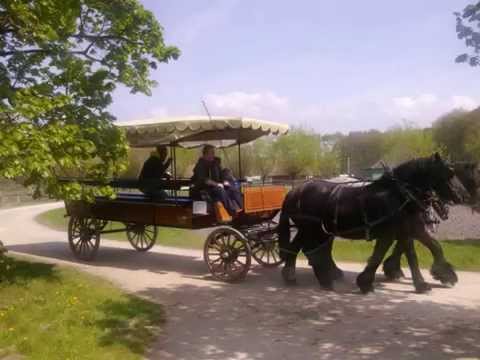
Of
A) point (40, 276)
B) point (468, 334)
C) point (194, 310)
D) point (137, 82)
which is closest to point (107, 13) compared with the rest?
point (137, 82)

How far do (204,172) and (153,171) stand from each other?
66.9 inches

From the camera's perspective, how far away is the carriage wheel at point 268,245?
886 centimetres

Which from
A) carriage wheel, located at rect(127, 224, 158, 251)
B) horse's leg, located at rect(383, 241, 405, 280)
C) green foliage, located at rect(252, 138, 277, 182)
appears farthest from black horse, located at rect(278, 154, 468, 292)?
green foliage, located at rect(252, 138, 277, 182)

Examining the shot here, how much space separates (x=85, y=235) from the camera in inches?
417

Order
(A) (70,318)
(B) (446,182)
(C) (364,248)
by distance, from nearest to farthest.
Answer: (A) (70,318) < (B) (446,182) < (C) (364,248)

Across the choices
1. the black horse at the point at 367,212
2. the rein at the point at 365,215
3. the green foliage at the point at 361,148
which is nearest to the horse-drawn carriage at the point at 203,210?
the black horse at the point at 367,212

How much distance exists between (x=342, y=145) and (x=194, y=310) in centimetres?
5358

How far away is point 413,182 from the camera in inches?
285

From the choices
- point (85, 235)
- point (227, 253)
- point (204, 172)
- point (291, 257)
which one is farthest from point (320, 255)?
point (85, 235)

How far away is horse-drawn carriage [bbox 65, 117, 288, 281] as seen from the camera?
8453 mm

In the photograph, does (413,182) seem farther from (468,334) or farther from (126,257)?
(126,257)

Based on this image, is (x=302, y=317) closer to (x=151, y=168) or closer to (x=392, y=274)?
(x=392, y=274)

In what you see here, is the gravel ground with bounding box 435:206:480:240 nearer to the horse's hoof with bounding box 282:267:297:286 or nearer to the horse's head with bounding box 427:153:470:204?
the horse's head with bounding box 427:153:470:204

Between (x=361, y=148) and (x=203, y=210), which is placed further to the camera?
(x=361, y=148)
